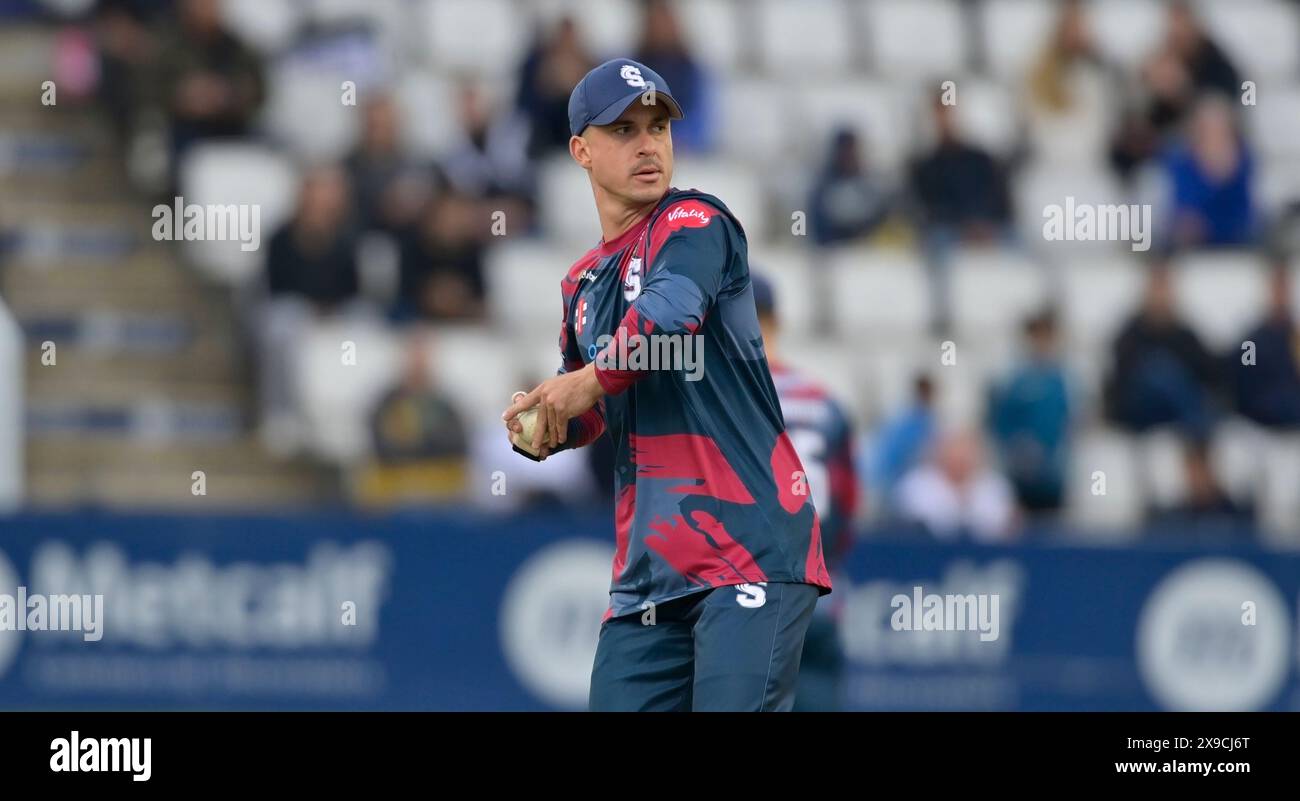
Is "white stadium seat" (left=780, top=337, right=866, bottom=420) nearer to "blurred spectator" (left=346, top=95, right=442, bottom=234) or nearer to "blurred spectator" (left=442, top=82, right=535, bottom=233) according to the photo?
"blurred spectator" (left=442, top=82, right=535, bottom=233)

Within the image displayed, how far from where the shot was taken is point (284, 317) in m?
13.1

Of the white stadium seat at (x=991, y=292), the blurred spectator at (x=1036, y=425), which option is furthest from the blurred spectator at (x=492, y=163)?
the blurred spectator at (x=1036, y=425)

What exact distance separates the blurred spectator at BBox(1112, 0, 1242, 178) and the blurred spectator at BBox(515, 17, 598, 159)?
4244mm

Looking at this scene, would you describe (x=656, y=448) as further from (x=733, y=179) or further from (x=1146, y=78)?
(x=1146, y=78)

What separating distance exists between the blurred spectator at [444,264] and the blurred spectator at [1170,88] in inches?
201

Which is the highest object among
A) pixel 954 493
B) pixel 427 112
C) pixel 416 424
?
pixel 427 112

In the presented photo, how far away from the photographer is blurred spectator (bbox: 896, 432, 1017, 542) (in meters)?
12.6

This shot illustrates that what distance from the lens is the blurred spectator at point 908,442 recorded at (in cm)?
1270

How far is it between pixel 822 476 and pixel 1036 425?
518 centimetres

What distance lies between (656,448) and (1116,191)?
34.3 feet

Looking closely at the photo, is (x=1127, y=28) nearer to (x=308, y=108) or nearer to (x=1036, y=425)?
(x=1036, y=425)

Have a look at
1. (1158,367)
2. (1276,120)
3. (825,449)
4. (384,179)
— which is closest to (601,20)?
(384,179)

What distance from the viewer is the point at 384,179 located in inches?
526
